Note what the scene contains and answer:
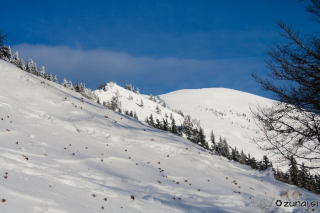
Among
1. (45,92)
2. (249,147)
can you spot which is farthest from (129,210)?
(249,147)

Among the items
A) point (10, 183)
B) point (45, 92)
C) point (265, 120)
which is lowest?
point (10, 183)

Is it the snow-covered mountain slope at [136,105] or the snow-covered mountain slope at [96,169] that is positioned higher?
the snow-covered mountain slope at [136,105]

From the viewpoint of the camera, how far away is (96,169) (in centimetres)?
768

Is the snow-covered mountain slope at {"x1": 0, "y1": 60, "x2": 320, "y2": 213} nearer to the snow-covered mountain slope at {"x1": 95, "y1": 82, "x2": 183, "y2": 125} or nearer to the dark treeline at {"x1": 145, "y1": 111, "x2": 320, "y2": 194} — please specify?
the dark treeline at {"x1": 145, "y1": 111, "x2": 320, "y2": 194}

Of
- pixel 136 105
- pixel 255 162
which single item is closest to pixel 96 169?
pixel 255 162

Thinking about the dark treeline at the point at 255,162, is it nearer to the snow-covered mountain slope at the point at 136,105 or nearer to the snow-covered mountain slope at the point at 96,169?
the snow-covered mountain slope at the point at 96,169

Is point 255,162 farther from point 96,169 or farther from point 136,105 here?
point 136,105

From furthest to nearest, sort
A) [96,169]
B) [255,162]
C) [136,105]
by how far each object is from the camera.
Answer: [136,105] → [255,162] → [96,169]

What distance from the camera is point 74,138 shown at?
10.3 meters

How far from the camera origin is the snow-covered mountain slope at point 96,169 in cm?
513

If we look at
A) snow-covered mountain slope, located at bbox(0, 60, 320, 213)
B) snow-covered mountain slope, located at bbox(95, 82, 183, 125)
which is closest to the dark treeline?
snow-covered mountain slope, located at bbox(0, 60, 320, 213)

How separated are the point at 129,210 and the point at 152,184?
2566 mm

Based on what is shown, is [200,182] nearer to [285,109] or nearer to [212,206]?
[212,206]

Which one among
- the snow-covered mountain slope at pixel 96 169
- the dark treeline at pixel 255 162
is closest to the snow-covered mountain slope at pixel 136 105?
the dark treeline at pixel 255 162
